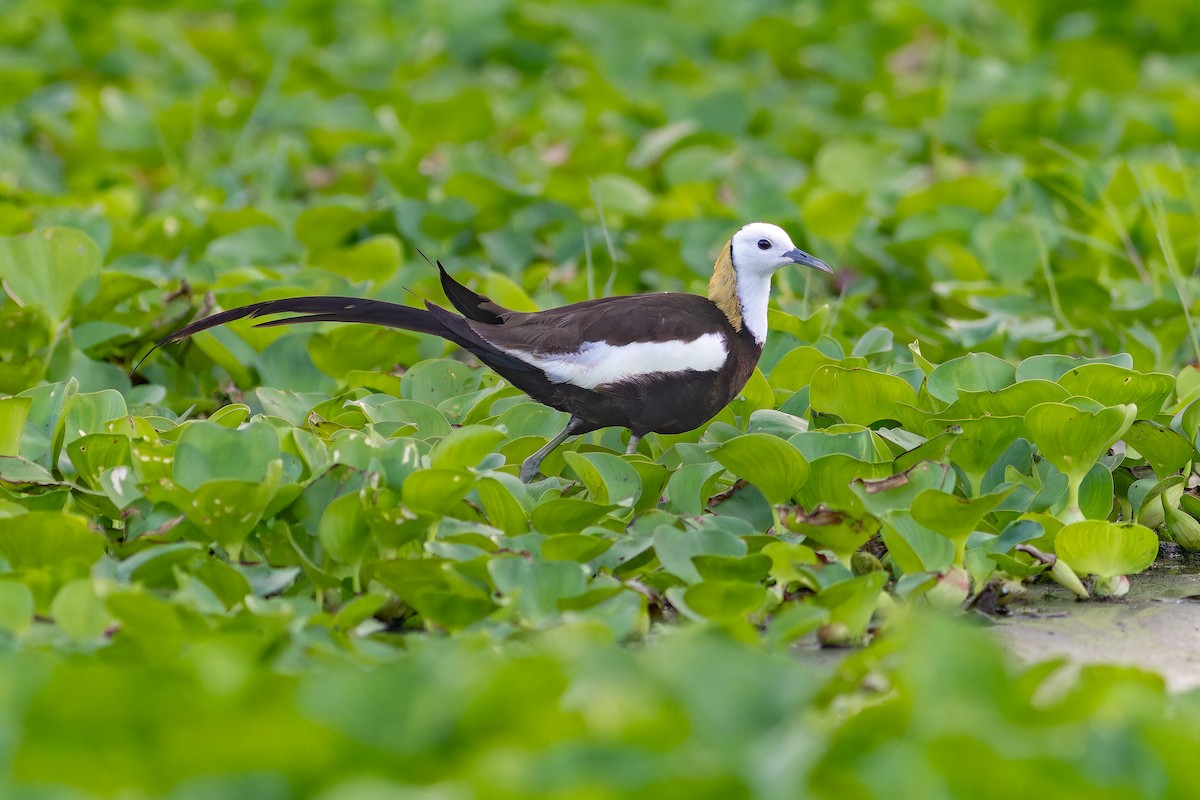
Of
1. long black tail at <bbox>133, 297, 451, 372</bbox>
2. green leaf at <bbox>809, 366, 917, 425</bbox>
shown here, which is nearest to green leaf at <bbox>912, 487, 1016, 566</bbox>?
green leaf at <bbox>809, 366, 917, 425</bbox>

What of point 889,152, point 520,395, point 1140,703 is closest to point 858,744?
point 1140,703

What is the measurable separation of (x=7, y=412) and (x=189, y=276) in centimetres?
156

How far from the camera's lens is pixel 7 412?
10.4 ft

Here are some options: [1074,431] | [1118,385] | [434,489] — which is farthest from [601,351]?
[1118,385]

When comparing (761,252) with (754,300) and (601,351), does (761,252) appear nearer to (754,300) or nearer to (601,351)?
(754,300)

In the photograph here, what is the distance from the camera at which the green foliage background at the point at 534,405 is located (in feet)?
6.26

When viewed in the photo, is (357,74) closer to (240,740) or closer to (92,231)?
(92,231)

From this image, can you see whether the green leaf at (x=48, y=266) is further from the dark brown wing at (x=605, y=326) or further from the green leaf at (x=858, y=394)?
the green leaf at (x=858, y=394)

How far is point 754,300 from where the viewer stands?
12.3 ft

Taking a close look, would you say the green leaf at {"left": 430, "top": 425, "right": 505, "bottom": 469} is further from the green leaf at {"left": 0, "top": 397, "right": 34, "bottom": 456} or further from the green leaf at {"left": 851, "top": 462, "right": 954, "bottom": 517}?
the green leaf at {"left": 0, "top": 397, "right": 34, "bottom": 456}


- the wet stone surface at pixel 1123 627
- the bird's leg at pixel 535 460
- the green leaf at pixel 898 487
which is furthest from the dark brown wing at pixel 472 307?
the wet stone surface at pixel 1123 627

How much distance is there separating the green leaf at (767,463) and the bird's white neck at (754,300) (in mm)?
666

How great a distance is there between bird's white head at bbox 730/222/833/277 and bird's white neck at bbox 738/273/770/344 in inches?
0.6

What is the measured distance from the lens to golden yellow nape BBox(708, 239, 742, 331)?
375 centimetres
